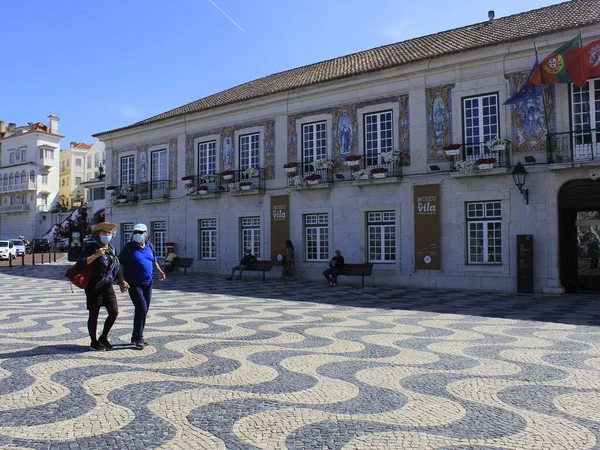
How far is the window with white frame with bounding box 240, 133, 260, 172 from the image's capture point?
901 inches

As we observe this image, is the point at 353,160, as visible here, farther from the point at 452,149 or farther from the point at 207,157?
the point at 207,157

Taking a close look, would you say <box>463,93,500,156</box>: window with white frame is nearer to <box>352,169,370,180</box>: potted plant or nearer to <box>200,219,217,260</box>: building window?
<box>352,169,370,180</box>: potted plant

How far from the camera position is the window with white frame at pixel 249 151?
22875mm

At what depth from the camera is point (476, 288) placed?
1692 centimetres

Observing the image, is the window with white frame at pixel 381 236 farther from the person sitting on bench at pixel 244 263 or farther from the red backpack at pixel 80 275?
→ the red backpack at pixel 80 275

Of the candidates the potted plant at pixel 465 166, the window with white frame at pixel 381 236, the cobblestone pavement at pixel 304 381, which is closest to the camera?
the cobblestone pavement at pixel 304 381

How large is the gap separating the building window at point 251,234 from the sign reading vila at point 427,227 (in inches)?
289

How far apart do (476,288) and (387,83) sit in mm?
7628

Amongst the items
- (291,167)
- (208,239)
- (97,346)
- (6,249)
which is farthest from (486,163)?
(6,249)

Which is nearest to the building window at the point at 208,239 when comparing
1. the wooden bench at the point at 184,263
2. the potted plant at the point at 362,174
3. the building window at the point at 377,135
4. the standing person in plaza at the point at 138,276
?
the wooden bench at the point at 184,263

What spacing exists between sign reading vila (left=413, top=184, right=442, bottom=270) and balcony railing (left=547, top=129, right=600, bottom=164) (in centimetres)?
358

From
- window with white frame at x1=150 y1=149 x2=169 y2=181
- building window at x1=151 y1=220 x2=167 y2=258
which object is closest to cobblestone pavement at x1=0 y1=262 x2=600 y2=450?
building window at x1=151 y1=220 x2=167 y2=258

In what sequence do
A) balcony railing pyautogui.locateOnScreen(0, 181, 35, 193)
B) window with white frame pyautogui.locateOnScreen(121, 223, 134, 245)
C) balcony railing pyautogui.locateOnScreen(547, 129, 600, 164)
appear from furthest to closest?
balcony railing pyautogui.locateOnScreen(0, 181, 35, 193) → window with white frame pyautogui.locateOnScreen(121, 223, 134, 245) → balcony railing pyautogui.locateOnScreen(547, 129, 600, 164)

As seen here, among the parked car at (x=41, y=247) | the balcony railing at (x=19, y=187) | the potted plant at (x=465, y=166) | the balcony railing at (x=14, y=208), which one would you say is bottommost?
the parked car at (x=41, y=247)
